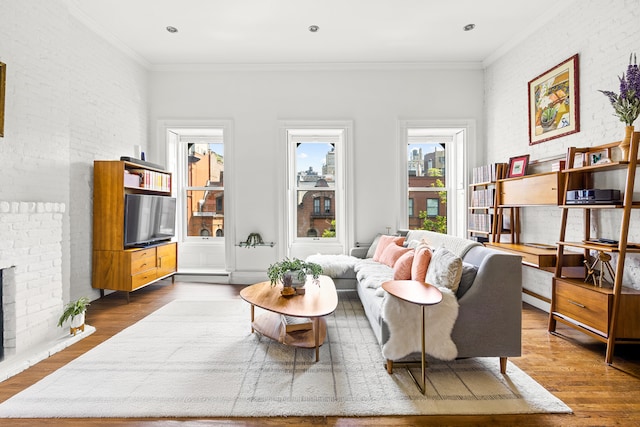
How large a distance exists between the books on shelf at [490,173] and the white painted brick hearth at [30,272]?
4992 millimetres

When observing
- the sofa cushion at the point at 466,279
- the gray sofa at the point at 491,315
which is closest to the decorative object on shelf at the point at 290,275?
the gray sofa at the point at 491,315

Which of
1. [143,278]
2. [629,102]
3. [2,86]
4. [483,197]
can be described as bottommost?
[143,278]

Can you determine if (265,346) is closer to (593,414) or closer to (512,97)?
(593,414)

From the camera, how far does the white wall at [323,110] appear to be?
16.5 ft

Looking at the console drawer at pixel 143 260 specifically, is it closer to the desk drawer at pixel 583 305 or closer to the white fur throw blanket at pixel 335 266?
the white fur throw blanket at pixel 335 266

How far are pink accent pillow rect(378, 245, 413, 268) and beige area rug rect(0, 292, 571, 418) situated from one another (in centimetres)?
117

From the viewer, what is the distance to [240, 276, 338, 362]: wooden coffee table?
2396 millimetres

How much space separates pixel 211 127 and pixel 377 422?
15.3 ft

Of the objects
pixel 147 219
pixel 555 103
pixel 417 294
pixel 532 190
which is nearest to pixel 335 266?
pixel 417 294

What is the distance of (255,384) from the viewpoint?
2154 millimetres

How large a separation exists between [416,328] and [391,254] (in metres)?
1.72

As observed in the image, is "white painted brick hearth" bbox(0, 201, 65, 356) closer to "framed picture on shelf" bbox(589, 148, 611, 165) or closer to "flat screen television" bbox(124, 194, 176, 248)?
"flat screen television" bbox(124, 194, 176, 248)

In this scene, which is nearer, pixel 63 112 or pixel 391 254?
pixel 63 112

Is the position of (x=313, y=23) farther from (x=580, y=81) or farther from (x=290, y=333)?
(x=290, y=333)
